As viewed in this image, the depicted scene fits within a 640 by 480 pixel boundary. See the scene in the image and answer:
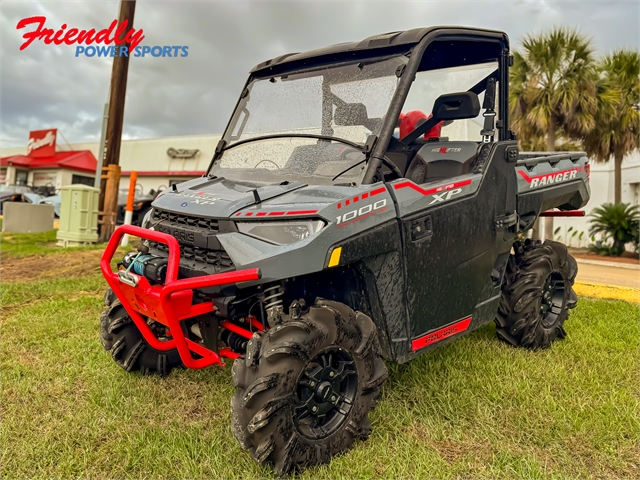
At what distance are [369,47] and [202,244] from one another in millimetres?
1758

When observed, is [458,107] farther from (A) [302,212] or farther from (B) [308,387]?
(B) [308,387]

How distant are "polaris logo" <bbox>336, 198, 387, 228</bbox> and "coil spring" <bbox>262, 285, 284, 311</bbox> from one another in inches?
21.5

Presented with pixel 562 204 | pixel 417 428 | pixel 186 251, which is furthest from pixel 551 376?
pixel 186 251

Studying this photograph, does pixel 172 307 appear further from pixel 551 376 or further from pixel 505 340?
pixel 505 340

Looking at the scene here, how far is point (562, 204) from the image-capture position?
5137mm

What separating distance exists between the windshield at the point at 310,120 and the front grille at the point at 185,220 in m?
0.63

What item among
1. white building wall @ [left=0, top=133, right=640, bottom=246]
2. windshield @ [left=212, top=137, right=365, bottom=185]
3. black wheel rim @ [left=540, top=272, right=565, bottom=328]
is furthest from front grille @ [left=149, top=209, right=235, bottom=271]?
white building wall @ [left=0, top=133, right=640, bottom=246]

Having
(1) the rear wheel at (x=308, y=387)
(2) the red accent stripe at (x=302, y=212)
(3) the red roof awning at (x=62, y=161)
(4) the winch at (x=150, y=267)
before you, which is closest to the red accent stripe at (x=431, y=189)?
(2) the red accent stripe at (x=302, y=212)

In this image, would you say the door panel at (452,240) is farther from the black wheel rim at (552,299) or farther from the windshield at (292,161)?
the black wheel rim at (552,299)

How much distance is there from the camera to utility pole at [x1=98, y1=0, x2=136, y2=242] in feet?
36.7

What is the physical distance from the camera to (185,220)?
10.7 feet

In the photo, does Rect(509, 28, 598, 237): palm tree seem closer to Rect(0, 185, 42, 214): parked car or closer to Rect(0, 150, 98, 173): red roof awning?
Rect(0, 185, 42, 214): parked car

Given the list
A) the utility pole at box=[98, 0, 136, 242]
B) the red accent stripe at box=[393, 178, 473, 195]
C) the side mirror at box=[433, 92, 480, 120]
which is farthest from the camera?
the utility pole at box=[98, 0, 136, 242]

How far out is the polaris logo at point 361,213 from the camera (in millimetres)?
2883
